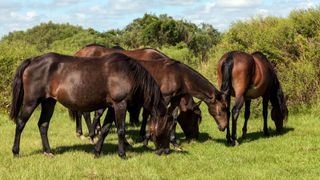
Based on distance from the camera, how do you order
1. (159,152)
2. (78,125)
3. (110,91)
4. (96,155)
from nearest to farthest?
(110,91)
(96,155)
(159,152)
(78,125)

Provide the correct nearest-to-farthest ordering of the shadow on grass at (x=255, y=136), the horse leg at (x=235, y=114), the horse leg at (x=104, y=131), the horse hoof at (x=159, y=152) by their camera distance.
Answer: the horse leg at (x=104, y=131), the horse hoof at (x=159, y=152), the horse leg at (x=235, y=114), the shadow on grass at (x=255, y=136)

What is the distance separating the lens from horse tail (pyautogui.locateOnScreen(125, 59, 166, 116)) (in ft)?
25.8

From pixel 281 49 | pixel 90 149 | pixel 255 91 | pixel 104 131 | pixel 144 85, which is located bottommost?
pixel 90 149

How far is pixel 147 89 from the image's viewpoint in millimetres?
7934

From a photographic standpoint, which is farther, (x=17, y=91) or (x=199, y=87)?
(x=199, y=87)

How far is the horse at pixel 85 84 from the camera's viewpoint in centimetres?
780

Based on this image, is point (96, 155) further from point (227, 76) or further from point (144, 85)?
point (227, 76)

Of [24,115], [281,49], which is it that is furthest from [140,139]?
[281,49]

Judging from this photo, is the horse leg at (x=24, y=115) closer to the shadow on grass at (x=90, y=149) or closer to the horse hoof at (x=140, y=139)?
the shadow on grass at (x=90, y=149)

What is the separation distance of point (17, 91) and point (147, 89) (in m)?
2.40

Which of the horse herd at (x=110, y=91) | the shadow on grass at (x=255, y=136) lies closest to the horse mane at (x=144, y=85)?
the horse herd at (x=110, y=91)

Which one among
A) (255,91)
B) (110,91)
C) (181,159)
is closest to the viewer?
(110,91)

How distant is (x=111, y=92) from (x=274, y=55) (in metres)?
8.25

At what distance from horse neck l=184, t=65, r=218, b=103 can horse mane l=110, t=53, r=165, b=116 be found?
0.97 meters
